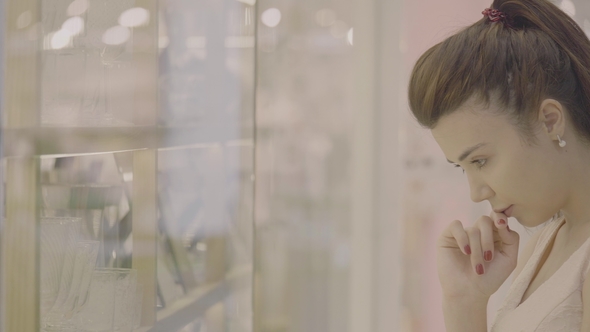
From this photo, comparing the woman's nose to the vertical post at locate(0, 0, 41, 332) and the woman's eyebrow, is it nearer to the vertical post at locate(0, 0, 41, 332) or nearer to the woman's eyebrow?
the woman's eyebrow

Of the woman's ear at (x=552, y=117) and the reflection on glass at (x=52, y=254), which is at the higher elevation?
the woman's ear at (x=552, y=117)

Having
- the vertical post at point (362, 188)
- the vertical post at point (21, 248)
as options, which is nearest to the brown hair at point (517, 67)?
the vertical post at point (21, 248)

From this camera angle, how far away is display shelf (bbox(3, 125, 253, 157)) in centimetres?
Answer: 90

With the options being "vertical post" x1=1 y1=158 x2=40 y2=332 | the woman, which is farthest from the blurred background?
the woman

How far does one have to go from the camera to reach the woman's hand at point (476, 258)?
45.1 inches

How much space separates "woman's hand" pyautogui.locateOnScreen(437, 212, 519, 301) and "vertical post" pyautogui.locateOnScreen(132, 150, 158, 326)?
0.60 metres

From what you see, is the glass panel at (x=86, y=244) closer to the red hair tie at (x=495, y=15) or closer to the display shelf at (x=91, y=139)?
the display shelf at (x=91, y=139)

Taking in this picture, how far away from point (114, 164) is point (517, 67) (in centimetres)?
72

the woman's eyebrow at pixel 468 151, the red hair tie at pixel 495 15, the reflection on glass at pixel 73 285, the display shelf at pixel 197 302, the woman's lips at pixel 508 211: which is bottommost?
the display shelf at pixel 197 302

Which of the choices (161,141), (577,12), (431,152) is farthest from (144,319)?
(577,12)

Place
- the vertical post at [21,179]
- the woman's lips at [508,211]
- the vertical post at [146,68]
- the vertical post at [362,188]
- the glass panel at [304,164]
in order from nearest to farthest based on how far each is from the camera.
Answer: the vertical post at [21,179] → the woman's lips at [508,211] → the vertical post at [146,68] → the glass panel at [304,164] → the vertical post at [362,188]

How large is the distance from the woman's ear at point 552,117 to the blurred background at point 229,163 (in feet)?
2.38

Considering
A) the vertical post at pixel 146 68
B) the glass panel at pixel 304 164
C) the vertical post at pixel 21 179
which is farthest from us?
the glass panel at pixel 304 164

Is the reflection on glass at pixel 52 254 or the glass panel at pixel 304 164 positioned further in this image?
the glass panel at pixel 304 164
